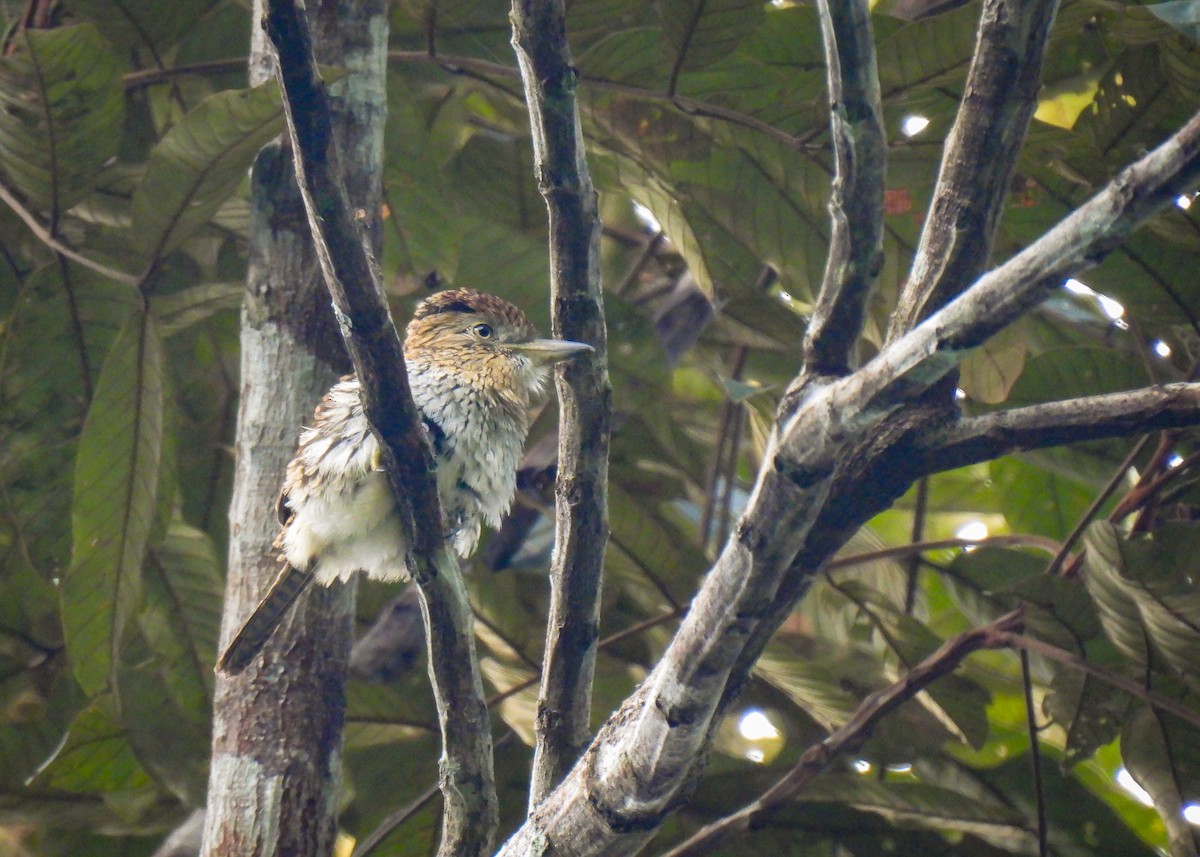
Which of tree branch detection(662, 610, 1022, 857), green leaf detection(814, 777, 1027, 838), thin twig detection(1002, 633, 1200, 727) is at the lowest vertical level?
green leaf detection(814, 777, 1027, 838)

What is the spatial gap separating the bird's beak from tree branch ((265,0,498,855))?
25 cm

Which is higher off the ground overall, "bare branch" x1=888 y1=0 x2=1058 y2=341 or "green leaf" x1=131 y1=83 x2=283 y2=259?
"bare branch" x1=888 y1=0 x2=1058 y2=341

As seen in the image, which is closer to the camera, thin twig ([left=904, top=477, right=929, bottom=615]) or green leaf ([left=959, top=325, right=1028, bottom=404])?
green leaf ([left=959, top=325, right=1028, bottom=404])

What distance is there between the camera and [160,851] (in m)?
3.29

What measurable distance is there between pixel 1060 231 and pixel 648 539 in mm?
1911

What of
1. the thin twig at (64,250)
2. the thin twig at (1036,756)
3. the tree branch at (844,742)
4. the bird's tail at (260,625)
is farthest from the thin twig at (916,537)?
the thin twig at (64,250)

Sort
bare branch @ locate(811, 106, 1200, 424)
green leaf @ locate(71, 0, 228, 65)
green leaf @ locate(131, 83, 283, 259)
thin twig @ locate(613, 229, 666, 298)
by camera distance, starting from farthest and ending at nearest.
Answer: thin twig @ locate(613, 229, 666, 298), green leaf @ locate(71, 0, 228, 65), green leaf @ locate(131, 83, 283, 259), bare branch @ locate(811, 106, 1200, 424)

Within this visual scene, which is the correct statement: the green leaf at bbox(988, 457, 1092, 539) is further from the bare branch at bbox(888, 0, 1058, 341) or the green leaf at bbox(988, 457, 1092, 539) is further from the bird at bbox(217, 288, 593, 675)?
the bare branch at bbox(888, 0, 1058, 341)

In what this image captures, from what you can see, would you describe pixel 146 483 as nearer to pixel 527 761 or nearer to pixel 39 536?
pixel 39 536

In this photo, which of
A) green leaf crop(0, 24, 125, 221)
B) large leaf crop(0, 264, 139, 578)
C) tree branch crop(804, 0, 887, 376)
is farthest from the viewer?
large leaf crop(0, 264, 139, 578)

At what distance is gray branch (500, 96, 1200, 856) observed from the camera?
4.72 ft

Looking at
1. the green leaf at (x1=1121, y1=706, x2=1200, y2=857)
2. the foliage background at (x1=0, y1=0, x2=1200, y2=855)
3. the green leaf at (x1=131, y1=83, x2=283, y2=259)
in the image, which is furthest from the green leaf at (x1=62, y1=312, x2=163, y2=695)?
the green leaf at (x1=1121, y1=706, x2=1200, y2=857)

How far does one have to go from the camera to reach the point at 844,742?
109 inches

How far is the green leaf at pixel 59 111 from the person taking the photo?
2801 millimetres
